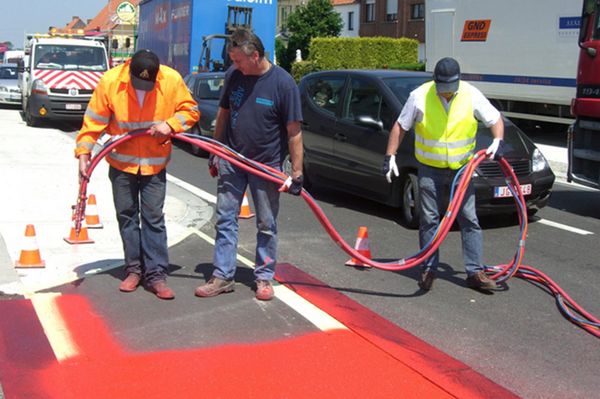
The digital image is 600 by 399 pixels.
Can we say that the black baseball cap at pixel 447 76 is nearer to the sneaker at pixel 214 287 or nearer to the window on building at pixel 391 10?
the sneaker at pixel 214 287

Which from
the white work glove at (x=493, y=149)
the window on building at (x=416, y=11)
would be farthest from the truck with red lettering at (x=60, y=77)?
the window on building at (x=416, y=11)

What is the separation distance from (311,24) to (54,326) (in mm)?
53631

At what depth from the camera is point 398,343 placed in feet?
17.3

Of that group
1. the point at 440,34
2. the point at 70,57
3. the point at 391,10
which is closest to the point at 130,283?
the point at 440,34

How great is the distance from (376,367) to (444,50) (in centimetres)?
1593

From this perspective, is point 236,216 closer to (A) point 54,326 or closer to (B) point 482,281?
(A) point 54,326

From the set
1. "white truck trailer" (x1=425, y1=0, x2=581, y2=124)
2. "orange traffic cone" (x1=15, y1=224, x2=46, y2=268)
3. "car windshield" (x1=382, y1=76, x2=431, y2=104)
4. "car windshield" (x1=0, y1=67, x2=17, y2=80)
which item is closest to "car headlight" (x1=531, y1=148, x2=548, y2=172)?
"car windshield" (x1=382, y1=76, x2=431, y2=104)

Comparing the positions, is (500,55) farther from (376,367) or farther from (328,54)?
(328,54)

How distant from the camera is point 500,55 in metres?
18.0

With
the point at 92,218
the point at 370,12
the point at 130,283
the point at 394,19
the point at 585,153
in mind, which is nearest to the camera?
the point at 130,283

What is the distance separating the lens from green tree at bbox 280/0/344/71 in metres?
56.9

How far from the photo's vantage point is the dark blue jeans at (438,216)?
6.43 meters

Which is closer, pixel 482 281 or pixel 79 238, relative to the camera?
pixel 482 281

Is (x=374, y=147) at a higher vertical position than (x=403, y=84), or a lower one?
lower
